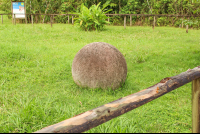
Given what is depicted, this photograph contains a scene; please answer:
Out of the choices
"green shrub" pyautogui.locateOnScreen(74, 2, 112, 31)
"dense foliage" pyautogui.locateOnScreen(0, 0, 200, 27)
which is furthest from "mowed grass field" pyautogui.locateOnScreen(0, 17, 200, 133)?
"dense foliage" pyautogui.locateOnScreen(0, 0, 200, 27)

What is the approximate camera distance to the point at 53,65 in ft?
18.1

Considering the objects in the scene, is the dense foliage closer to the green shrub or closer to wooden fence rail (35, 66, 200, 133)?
the green shrub

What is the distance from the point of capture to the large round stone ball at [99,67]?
12.2ft

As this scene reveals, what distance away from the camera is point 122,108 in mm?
1383

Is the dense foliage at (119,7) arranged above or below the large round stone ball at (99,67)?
above

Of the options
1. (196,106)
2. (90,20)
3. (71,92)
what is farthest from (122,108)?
(90,20)

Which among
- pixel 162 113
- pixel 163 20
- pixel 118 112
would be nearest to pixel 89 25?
pixel 163 20

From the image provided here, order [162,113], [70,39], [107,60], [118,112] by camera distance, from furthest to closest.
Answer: [70,39]
[107,60]
[162,113]
[118,112]

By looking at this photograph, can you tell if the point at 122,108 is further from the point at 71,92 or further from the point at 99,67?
the point at 71,92

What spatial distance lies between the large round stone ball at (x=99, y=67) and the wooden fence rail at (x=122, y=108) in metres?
1.95

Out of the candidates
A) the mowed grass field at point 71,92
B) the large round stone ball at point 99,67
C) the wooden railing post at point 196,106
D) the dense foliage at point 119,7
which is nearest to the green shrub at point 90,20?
the mowed grass field at point 71,92

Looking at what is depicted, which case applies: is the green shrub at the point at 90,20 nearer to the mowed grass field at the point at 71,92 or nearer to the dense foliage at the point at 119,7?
the mowed grass field at the point at 71,92

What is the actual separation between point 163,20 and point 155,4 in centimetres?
182

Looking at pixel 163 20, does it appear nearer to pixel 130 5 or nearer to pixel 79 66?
pixel 130 5
